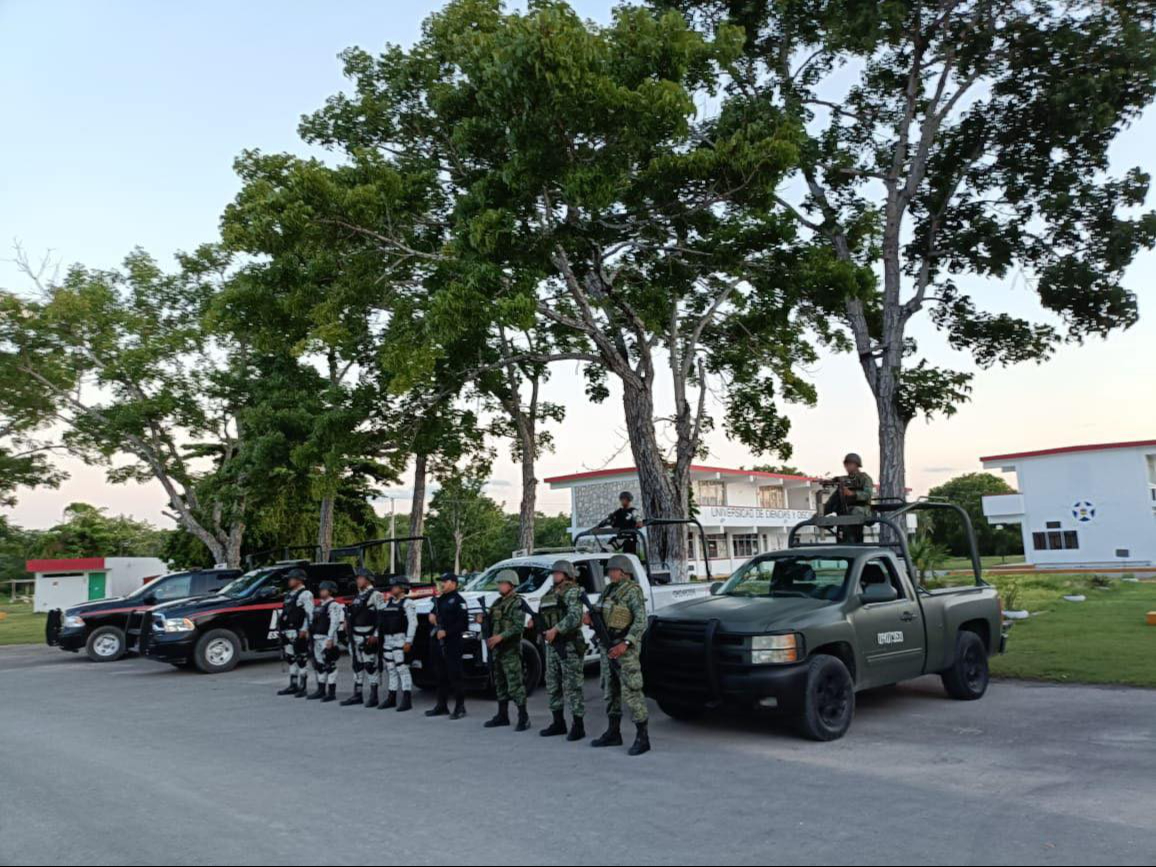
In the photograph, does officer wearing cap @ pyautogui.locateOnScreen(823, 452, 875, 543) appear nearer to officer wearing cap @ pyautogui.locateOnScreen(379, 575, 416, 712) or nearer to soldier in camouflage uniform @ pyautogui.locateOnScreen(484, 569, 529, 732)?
soldier in camouflage uniform @ pyautogui.locateOnScreen(484, 569, 529, 732)

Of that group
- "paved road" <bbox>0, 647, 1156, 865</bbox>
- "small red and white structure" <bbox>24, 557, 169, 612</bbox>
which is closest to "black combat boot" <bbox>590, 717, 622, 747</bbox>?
"paved road" <bbox>0, 647, 1156, 865</bbox>

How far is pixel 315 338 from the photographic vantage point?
59.1 feet

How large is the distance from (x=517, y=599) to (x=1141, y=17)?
16045mm

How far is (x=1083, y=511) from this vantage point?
48000 mm

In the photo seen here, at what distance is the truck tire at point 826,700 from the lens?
26.8ft

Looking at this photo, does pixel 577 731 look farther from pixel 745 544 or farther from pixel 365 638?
pixel 745 544

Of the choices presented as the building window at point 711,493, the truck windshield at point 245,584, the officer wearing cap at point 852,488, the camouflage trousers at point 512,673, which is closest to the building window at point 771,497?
the building window at point 711,493

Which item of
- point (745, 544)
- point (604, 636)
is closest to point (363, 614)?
point (604, 636)

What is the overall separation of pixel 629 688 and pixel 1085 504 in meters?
48.2

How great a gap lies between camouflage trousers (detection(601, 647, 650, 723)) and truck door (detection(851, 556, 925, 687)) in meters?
2.31

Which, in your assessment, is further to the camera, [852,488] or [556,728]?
[852,488]

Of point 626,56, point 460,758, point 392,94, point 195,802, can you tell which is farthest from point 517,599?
point 392,94

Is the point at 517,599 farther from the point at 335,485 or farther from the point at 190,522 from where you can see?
the point at 190,522

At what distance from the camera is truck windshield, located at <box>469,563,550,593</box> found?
1232 cm
